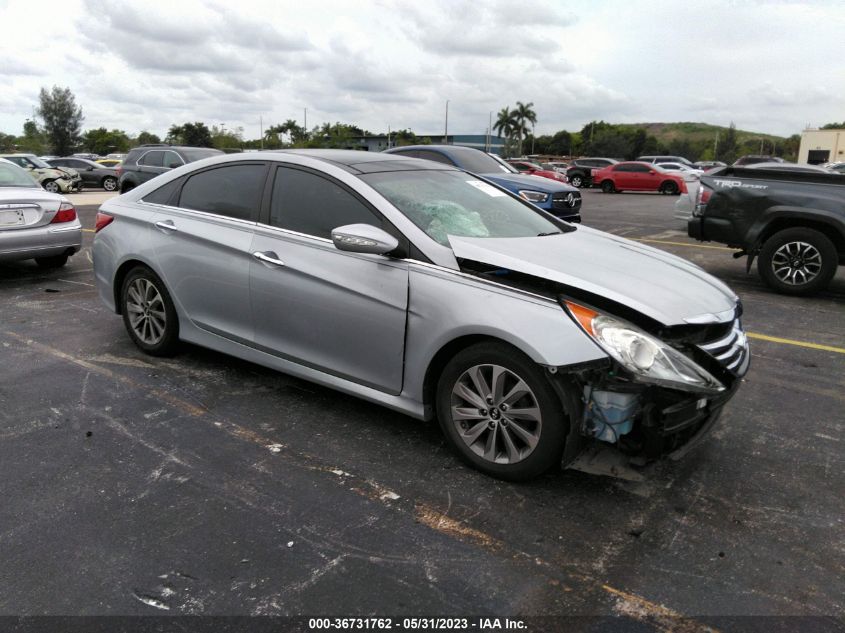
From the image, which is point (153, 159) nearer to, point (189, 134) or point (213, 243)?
point (213, 243)

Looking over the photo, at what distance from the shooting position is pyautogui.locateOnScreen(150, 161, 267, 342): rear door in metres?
4.32

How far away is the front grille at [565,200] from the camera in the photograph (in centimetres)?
1106

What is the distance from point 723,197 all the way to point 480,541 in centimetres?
682

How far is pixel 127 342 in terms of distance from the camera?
551cm

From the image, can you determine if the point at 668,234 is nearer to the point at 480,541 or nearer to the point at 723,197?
the point at 723,197

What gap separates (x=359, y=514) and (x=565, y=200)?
9.10m

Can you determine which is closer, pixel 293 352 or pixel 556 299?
pixel 556 299

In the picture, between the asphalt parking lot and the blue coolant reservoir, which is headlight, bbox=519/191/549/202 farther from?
the blue coolant reservoir

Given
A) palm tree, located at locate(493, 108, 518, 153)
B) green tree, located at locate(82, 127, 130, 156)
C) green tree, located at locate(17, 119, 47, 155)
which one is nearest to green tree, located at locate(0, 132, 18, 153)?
→ green tree, located at locate(17, 119, 47, 155)

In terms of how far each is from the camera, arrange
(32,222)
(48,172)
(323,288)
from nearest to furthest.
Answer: (323,288), (32,222), (48,172)

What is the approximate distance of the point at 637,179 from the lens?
29438 millimetres

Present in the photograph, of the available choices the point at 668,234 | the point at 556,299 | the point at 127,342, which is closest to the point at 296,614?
the point at 556,299

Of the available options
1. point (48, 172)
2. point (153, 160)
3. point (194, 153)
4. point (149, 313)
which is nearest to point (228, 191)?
point (149, 313)

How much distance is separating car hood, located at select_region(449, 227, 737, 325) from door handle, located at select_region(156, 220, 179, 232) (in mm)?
2241
